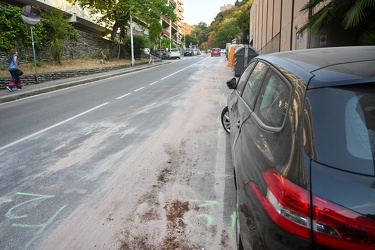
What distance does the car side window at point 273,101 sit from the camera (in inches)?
82.8

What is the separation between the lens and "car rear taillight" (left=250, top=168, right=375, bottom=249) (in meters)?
1.39

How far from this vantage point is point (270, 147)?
6.47ft

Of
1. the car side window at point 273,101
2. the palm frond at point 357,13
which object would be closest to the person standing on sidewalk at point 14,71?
the palm frond at point 357,13

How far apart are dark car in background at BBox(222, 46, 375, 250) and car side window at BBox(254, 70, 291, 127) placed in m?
0.01

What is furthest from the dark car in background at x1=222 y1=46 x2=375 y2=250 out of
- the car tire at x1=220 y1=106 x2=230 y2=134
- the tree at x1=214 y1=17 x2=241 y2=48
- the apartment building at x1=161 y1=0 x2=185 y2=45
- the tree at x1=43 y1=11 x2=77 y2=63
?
the tree at x1=214 y1=17 x2=241 y2=48

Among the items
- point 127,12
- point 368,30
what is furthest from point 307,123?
point 127,12

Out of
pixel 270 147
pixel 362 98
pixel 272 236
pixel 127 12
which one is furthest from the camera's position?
pixel 127 12

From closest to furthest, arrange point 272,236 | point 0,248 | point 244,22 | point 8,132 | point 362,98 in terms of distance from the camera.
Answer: point 272,236 < point 362,98 < point 0,248 < point 8,132 < point 244,22

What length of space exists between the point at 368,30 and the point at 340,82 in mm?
6369

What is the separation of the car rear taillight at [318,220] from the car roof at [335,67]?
0.65 m

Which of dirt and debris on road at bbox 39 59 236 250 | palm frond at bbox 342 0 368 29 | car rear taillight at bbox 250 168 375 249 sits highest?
palm frond at bbox 342 0 368 29

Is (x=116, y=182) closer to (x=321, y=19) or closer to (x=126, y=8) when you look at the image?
(x=321, y=19)

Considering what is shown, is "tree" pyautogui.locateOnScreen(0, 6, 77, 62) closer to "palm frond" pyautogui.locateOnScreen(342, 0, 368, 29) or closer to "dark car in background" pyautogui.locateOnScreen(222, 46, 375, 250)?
"palm frond" pyautogui.locateOnScreen(342, 0, 368, 29)

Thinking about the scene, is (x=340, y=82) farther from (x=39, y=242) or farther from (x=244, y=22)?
(x=244, y=22)
